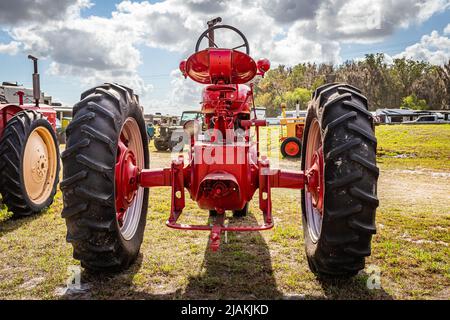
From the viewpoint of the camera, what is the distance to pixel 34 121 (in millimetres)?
5965

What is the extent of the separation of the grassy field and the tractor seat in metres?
1.92

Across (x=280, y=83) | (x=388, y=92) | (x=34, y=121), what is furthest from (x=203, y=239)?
(x=280, y=83)

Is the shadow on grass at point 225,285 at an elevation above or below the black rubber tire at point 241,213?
below

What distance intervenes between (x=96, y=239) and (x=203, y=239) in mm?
1951

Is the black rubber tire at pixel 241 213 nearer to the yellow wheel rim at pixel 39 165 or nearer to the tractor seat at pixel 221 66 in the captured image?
the tractor seat at pixel 221 66

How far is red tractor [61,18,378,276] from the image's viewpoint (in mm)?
2875

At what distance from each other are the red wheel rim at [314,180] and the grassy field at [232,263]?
16.8 inches

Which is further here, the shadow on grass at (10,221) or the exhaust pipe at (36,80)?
the exhaust pipe at (36,80)

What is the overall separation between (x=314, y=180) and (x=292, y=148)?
1176 cm

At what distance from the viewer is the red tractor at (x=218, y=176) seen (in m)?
2.88

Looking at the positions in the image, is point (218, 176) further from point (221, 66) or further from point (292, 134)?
point (292, 134)

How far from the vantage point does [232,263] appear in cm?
397

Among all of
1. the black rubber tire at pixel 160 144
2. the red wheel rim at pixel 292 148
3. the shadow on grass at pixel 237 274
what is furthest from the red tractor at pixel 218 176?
the black rubber tire at pixel 160 144
